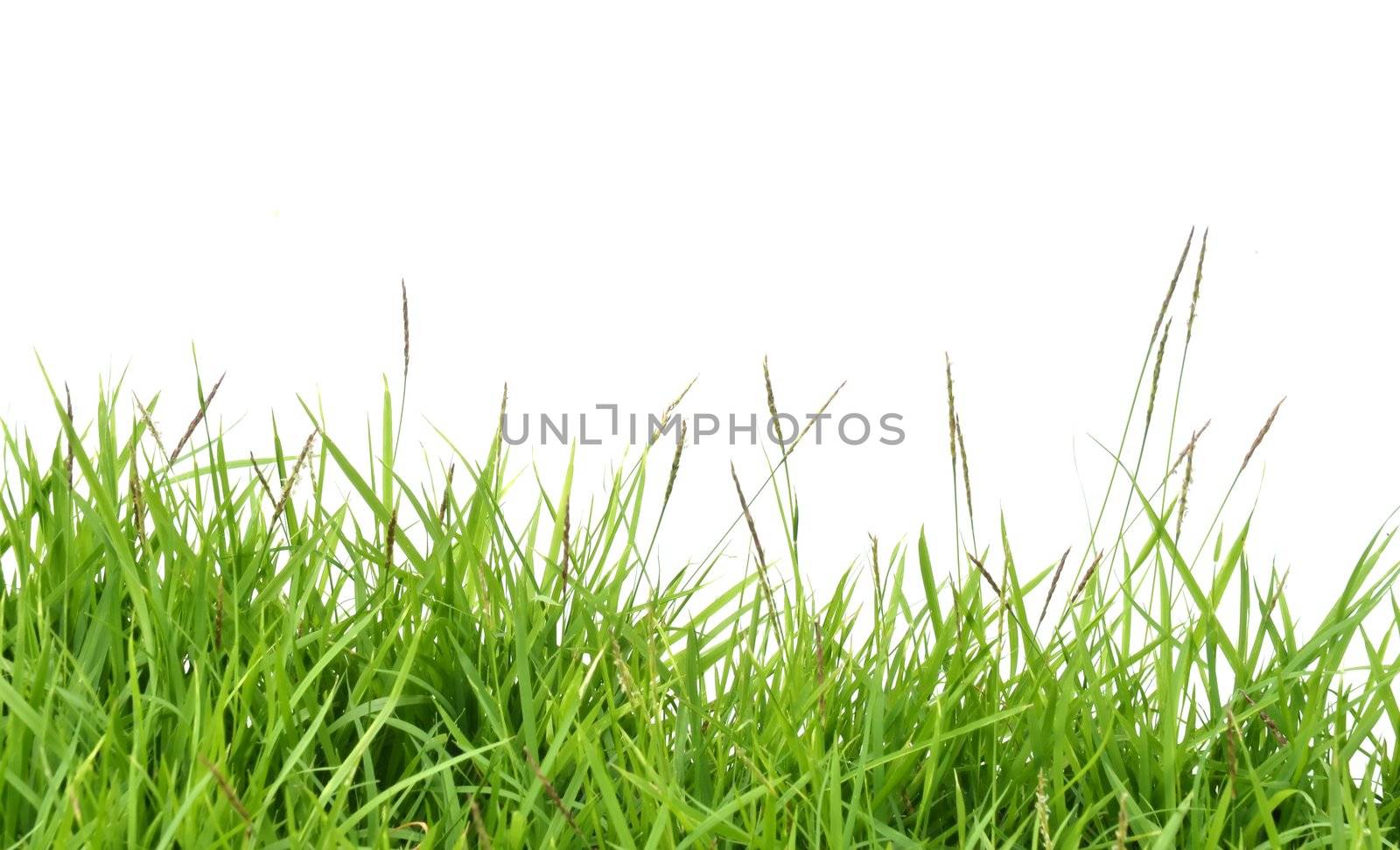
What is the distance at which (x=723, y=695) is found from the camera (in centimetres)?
137

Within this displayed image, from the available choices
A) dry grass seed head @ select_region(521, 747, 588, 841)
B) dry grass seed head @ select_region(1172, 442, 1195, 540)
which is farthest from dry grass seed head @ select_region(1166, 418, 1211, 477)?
dry grass seed head @ select_region(521, 747, 588, 841)

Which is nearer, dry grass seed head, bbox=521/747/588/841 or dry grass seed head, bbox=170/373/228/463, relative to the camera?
dry grass seed head, bbox=521/747/588/841

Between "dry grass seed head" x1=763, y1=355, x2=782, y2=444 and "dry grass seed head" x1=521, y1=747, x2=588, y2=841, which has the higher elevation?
"dry grass seed head" x1=763, y1=355, x2=782, y2=444

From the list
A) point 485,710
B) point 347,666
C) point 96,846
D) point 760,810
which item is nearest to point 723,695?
point 760,810

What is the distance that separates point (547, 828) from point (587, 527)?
0.48 metres

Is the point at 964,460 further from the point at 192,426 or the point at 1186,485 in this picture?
the point at 192,426

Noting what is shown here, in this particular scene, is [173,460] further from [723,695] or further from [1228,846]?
[1228,846]

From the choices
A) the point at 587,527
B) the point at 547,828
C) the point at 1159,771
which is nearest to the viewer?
the point at 547,828

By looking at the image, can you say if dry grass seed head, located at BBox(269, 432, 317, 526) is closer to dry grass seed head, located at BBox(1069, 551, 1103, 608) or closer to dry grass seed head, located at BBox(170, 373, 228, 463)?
dry grass seed head, located at BBox(170, 373, 228, 463)

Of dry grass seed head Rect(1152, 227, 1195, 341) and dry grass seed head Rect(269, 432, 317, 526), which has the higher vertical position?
dry grass seed head Rect(1152, 227, 1195, 341)

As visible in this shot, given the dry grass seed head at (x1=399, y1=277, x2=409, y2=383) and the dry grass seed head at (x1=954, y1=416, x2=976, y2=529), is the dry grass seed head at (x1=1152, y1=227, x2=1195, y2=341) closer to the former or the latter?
the dry grass seed head at (x1=954, y1=416, x2=976, y2=529)

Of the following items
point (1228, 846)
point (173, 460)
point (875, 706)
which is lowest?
point (1228, 846)

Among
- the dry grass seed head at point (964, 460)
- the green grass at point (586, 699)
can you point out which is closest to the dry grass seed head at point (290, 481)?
the green grass at point (586, 699)

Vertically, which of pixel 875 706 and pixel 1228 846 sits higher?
pixel 875 706
